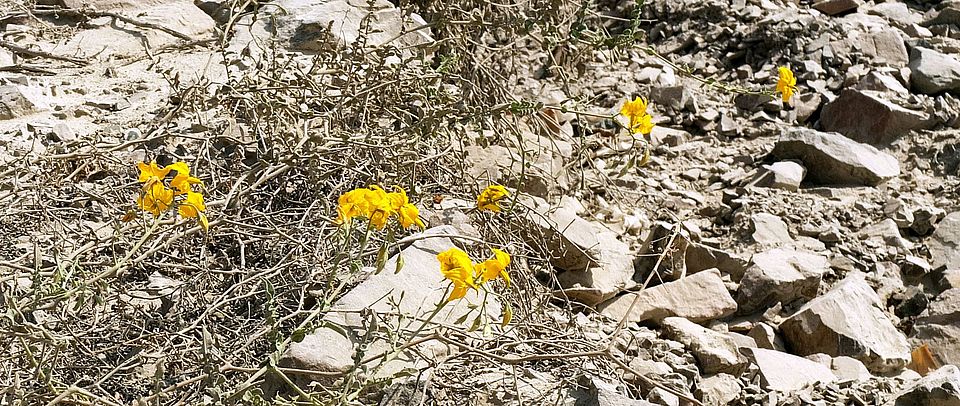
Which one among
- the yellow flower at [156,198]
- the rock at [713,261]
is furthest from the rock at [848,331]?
the yellow flower at [156,198]

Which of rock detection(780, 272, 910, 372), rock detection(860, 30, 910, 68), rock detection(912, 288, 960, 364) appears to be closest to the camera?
rock detection(780, 272, 910, 372)

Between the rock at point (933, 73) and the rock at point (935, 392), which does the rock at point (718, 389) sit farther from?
the rock at point (933, 73)

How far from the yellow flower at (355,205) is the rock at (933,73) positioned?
3.74 meters

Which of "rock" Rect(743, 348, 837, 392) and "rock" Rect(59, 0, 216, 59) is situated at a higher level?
"rock" Rect(59, 0, 216, 59)

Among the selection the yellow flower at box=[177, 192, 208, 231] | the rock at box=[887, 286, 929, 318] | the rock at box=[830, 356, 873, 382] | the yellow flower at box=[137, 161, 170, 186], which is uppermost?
the yellow flower at box=[137, 161, 170, 186]

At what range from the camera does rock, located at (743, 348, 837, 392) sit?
10.1 ft

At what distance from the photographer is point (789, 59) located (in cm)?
530

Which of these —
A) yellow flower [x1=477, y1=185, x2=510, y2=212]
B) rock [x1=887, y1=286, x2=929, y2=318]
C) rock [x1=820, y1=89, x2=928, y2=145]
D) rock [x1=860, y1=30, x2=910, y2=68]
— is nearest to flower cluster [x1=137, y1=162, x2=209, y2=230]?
yellow flower [x1=477, y1=185, x2=510, y2=212]

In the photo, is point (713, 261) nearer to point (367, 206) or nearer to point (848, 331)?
point (848, 331)

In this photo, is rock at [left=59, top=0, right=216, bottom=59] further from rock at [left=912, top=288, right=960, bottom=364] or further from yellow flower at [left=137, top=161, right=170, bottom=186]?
rock at [left=912, top=288, right=960, bottom=364]

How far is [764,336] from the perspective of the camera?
134 inches

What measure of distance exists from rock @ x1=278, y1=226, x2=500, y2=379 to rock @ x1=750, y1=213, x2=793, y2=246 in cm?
140

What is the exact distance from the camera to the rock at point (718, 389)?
9.68 ft

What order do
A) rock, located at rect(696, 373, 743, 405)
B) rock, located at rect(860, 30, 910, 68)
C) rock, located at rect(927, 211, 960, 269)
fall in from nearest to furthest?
1. rock, located at rect(696, 373, 743, 405)
2. rock, located at rect(927, 211, 960, 269)
3. rock, located at rect(860, 30, 910, 68)
